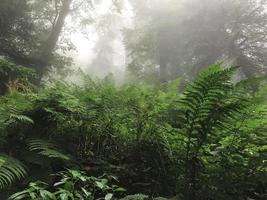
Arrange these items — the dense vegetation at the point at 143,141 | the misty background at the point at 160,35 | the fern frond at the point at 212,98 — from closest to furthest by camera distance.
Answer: the fern frond at the point at 212,98
the dense vegetation at the point at 143,141
the misty background at the point at 160,35

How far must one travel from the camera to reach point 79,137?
9.85ft

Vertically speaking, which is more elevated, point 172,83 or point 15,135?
point 172,83

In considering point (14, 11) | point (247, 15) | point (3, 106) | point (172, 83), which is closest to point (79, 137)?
point (3, 106)

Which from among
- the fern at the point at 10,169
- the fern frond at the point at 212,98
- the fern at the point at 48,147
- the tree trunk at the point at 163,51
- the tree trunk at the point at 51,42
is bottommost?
the fern at the point at 10,169

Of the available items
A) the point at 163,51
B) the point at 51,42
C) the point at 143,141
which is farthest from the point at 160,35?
the point at 143,141

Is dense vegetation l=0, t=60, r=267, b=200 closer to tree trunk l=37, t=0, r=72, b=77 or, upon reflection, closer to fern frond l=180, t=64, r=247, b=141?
fern frond l=180, t=64, r=247, b=141

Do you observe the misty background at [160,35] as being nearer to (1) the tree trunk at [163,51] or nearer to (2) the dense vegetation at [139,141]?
(1) the tree trunk at [163,51]

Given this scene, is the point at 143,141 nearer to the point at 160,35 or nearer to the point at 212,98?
the point at 212,98

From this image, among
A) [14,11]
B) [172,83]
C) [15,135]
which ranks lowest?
[15,135]

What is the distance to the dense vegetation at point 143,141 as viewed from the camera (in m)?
2.23

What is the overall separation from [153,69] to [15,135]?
64.9ft

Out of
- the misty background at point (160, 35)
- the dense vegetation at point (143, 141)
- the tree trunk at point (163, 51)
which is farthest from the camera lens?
the tree trunk at point (163, 51)

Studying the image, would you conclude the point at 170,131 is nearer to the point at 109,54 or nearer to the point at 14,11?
the point at 14,11

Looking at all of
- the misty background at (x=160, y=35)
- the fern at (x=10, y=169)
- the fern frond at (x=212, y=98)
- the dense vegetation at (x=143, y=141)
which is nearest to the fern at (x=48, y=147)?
the dense vegetation at (x=143, y=141)
